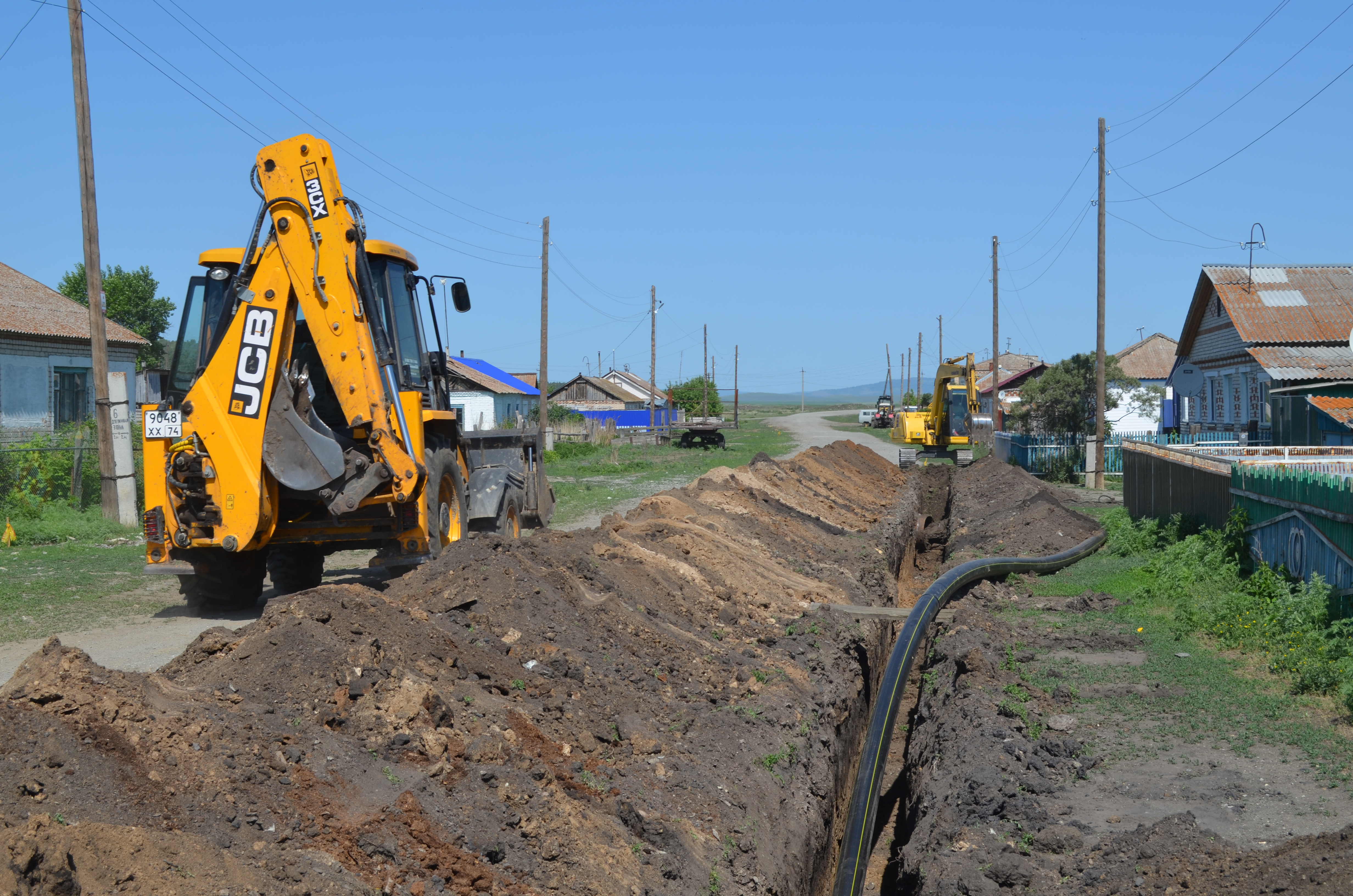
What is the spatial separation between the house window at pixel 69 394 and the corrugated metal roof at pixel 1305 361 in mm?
28253

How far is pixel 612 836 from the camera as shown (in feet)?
18.0

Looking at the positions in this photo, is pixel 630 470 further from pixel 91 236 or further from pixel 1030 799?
pixel 1030 799

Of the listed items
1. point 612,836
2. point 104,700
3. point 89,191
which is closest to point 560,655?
point 612,836

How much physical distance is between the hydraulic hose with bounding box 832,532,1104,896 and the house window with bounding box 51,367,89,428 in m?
20.9

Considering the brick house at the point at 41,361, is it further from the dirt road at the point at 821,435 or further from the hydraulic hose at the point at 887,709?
the dirt road at the point at 821,435

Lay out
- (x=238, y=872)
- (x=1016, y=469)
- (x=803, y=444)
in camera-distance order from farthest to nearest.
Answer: (x=803, y=444) → (x=1016, y=469) → (x=238, y=872)

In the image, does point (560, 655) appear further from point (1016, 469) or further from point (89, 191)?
point (1016, 469)

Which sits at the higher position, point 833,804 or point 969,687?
point 969,687

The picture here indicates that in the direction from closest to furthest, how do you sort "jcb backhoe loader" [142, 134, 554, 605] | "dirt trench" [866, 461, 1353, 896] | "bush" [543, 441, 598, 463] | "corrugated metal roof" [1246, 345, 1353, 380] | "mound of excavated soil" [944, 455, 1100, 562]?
"dirt trench" [866, 461, 1353, 896]
"jcb backhoe loader" [142, 134, 554, 605]
"mound of excavated soil" [944, 455, 1100, 562]
"corrugated metal roof" [1246, 345, 1353, 380]
"bush" [543, 441, 598, 463]

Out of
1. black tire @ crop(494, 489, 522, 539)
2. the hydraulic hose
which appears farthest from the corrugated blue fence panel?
black tire @ crop(494, 489, 522, 539)

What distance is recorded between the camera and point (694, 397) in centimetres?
9162

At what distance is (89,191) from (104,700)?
47.6 feet

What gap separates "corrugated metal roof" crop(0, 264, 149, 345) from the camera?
23.9m

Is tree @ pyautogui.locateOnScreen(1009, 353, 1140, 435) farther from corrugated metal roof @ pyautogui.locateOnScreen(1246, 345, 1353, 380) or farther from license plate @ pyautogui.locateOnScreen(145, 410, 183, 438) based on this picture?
license plate @ pyautogui.locateOnScreen(145, 410, 183, 438)
